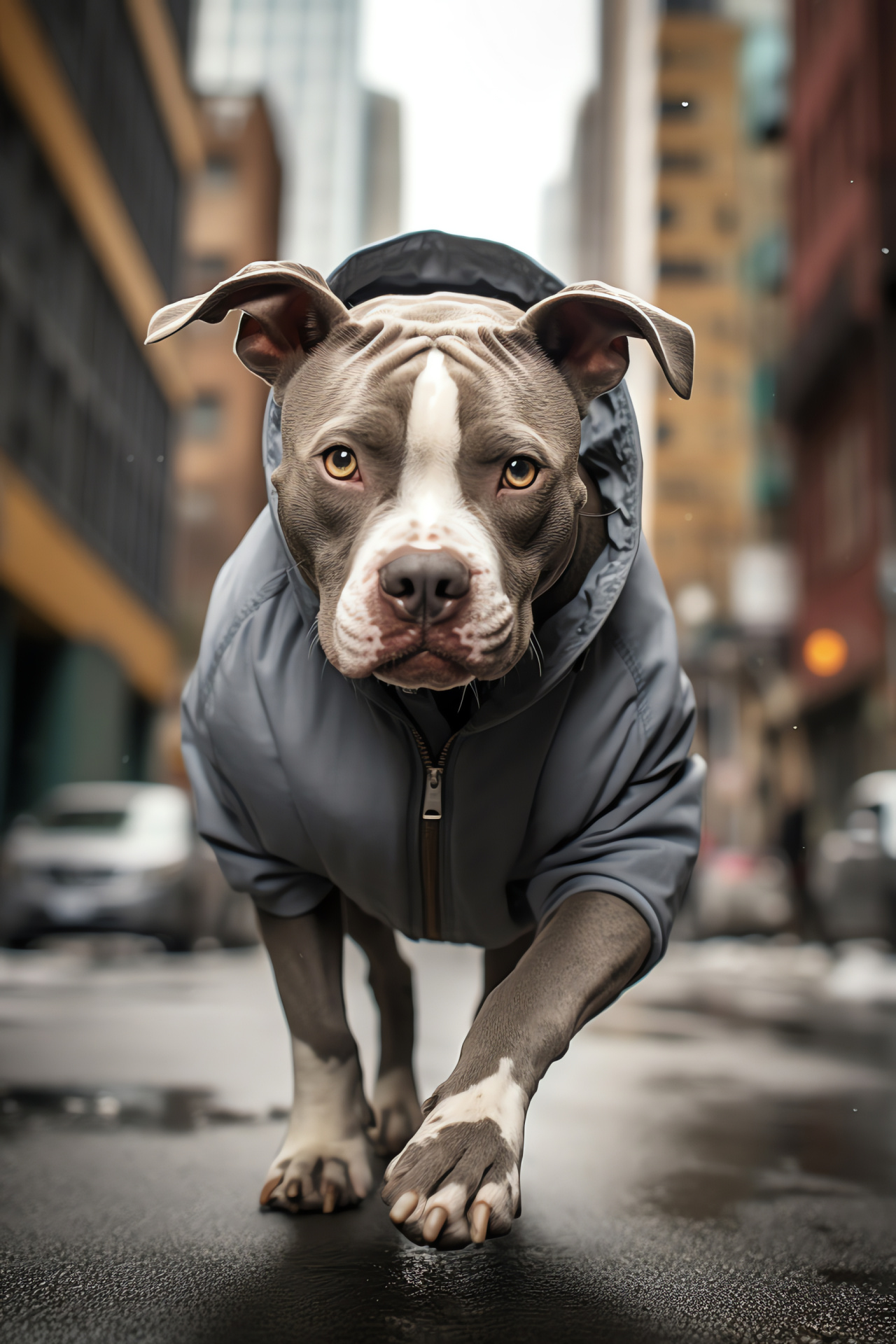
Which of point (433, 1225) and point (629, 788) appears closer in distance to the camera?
point (433, 1225)

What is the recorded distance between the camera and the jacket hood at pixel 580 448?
270cm

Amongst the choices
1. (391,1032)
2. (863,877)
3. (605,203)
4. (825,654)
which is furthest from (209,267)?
(391,1032)

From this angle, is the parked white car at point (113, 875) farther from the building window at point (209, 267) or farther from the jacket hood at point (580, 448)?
the building window at point (209, 267)

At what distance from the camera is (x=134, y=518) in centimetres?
2134

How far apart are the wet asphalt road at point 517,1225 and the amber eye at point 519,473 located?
136cm

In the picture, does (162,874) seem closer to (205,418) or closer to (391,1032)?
(391,1032)

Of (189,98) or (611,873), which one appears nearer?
(611,873)

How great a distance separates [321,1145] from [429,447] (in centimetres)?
147

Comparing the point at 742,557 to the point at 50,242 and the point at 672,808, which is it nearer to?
the point at 50,242

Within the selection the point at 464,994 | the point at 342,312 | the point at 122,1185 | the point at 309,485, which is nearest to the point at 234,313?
the point at 342,312

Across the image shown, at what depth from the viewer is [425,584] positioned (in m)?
2.33

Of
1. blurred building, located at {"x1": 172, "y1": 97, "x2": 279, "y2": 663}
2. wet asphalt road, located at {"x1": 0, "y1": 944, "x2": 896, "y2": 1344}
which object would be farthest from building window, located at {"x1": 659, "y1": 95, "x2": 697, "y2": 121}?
wet asphalt road, located at {"x1": 0, "y1": 944, "x2": 896, "y2": 1344}

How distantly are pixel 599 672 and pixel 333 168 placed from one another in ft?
46.9

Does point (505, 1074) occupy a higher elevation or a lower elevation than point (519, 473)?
lower
